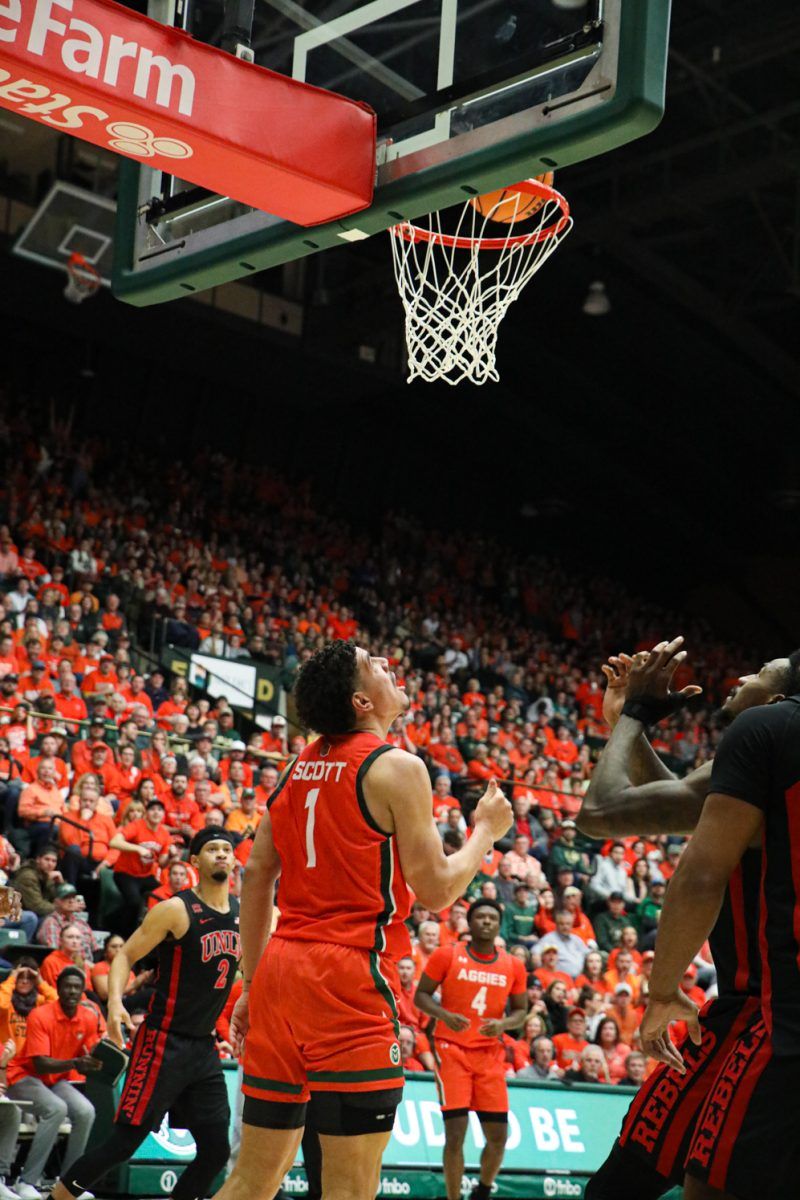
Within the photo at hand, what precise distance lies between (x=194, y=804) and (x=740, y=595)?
20.8 m

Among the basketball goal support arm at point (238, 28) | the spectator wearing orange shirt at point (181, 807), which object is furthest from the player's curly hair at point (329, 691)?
the spectator wearing orange shirt at point (181, 807)

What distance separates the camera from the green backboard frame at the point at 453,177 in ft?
15.5

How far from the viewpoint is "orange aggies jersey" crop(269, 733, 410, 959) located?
14.2 ft

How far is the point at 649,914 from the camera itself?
16.5 metres

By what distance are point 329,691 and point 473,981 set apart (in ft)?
20.4

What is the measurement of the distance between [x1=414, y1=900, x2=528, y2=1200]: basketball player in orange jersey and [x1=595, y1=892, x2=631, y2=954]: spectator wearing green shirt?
492 cm

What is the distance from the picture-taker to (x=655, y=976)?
11.0ft

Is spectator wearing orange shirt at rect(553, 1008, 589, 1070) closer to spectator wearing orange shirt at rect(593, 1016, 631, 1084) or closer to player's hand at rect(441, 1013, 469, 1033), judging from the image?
spectator wearing orange shirt at rect(593, 1016, 631, 1084)

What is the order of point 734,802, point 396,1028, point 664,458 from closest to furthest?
point 734,802 → point 396,1028 → point 664,458

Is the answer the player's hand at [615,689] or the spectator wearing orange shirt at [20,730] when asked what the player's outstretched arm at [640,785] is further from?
the spectator wearing orange shirt at [20,730]

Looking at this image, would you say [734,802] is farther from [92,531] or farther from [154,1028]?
[92,531]

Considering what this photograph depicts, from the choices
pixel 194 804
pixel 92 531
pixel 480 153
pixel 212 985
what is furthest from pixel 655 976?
pixel 92 531

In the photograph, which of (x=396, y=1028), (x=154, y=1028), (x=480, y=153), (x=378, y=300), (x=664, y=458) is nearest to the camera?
(x=396, y=1028)

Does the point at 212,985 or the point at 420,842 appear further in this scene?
the point at 212,985
